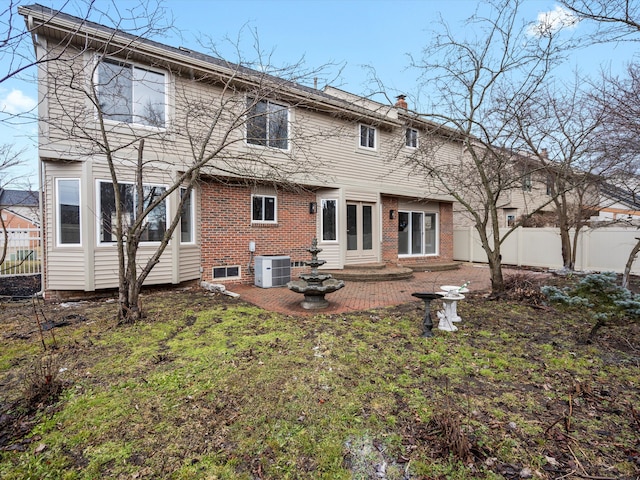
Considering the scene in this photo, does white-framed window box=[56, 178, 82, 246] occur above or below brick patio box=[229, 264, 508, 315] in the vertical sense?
above

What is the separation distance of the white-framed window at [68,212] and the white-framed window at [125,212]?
438mm

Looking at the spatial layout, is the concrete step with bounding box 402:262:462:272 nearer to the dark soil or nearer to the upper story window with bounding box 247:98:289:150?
the upper story window with bounding box 247:98:289:150

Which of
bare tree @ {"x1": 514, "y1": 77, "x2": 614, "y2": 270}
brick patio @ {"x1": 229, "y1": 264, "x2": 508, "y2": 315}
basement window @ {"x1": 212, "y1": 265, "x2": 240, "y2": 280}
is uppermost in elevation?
bare tree @ {"x1": 514, "y1": 77, "x2": 614, "y2": 270}

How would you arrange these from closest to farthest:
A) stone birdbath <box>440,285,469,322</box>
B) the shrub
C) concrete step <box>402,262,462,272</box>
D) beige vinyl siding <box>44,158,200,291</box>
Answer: the shrub → stone birdbath <box>440,285,469,322</box> → beige vinyl siding <box>44,158,200,291</box> → concrete step <box>402,262,462,272</box>

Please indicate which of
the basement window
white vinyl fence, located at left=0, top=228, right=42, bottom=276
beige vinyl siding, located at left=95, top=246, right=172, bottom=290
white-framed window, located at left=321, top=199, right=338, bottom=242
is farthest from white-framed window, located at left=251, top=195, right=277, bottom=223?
white vinyl fence, located at left=0, top=228, right=42, bottom=276

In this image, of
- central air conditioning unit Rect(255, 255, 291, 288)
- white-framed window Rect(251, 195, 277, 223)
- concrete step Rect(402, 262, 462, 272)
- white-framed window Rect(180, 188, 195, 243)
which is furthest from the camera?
concrete step Rect(402, 262, 462, 272)

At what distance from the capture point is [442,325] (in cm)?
552

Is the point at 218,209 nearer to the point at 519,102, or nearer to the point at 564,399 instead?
the point at 519,102

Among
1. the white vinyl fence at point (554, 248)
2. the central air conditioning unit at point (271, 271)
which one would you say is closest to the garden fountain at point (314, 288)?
the central air conditioning unit at point (271, 271)

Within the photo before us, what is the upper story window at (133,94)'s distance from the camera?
7688mm

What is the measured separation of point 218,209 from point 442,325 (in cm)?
696

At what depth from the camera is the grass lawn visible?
2.44m

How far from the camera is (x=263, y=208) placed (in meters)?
10.6

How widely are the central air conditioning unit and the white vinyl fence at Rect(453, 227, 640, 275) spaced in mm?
10834
